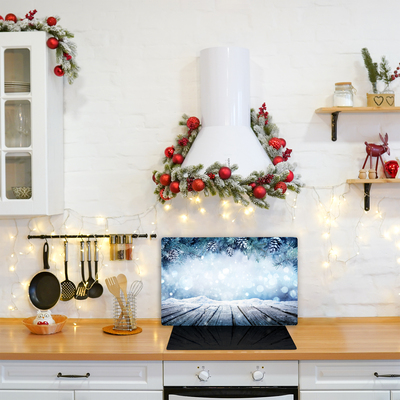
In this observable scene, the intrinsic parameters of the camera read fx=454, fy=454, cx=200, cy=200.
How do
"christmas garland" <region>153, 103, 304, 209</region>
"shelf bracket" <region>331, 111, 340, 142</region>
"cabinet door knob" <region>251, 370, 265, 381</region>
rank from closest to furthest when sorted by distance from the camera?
"cabinet door knob" <region>251, 370, 265, 381</region>, "christmas garland" <region>153, 103, 304, 209</region>, "shelf bracket" <region>331, 111, 340, 142</region>

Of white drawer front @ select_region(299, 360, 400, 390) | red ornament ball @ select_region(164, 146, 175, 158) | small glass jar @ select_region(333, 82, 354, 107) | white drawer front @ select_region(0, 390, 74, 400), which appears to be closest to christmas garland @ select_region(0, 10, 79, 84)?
red ornament ball @ select_region(164, 146, 175, 158)

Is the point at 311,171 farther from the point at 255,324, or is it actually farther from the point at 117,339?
the point at 117,339

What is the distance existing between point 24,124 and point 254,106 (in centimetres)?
116

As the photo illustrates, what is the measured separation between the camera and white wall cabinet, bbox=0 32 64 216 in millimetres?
2129

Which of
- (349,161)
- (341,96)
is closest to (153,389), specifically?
(349,161)

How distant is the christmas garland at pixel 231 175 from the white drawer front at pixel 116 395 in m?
0.89

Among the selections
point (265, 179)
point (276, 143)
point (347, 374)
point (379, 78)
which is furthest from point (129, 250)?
point (379, 78)

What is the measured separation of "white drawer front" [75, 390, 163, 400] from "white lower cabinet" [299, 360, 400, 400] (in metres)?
0.65

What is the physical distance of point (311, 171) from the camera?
2404 mm

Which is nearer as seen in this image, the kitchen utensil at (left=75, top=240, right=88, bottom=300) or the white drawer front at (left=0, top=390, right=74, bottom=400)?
the white drawer front at (left=0, top=390, right=74, bottom=400)

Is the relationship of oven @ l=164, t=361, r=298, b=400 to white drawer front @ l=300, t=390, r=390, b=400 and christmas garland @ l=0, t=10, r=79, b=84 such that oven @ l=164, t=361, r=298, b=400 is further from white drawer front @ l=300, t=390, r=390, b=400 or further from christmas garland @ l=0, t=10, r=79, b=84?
christmas garland @ l=0, t=10, r=79, b=84

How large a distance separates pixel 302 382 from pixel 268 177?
2.97 feet

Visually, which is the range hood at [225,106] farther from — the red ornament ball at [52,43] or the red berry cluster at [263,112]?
the red ornament ball at [52,43]

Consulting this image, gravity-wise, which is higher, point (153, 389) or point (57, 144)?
point (57, 144)
